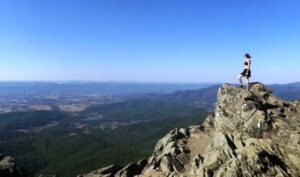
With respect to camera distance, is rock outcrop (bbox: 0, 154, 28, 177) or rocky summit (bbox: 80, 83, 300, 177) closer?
rocky summit (bbox: 80, 83, 300, 177)

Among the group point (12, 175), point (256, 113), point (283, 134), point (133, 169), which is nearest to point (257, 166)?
point (283, 134)

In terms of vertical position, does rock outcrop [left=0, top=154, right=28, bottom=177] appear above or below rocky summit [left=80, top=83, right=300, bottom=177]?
below

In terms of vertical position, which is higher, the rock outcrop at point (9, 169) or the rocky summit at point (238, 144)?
the rocky summit at point (238, 144)

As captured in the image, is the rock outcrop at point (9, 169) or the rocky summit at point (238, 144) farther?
the rock outcrop at point (9, 169)

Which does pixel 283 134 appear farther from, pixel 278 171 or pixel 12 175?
pixel 12 175
